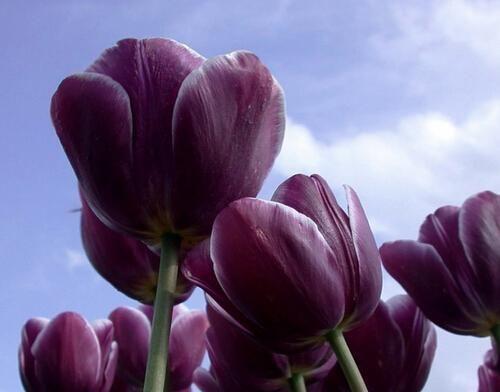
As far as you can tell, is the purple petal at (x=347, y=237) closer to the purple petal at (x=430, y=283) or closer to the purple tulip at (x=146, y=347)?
the purple petal at (x=430, y=283)

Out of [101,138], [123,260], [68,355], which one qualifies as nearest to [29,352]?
[68,355]

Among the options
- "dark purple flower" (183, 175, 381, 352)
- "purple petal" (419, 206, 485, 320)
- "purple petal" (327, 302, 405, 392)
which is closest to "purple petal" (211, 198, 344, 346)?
"dark purple flower" (183, 175, 381, 352)

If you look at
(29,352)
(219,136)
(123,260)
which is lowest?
(29,352)

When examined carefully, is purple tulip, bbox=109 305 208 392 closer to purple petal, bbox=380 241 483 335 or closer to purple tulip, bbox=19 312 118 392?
purple tulip, bbox=19 312 118 392

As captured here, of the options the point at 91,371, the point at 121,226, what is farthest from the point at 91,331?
the point at 121,226

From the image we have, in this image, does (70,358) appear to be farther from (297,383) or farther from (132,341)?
(297,383)

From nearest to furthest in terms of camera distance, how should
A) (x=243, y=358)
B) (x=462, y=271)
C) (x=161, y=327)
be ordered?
(x=161, y=327) → (x=243, y=358) → (x=462, y=271)
